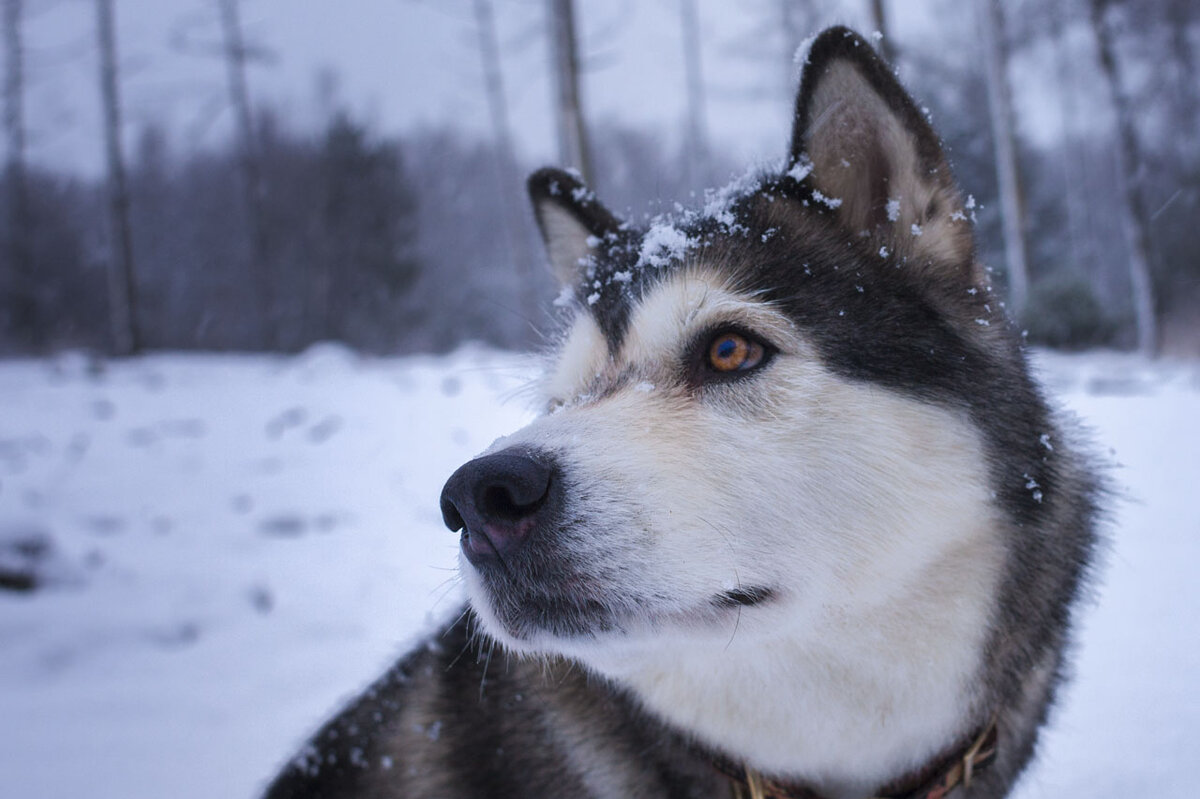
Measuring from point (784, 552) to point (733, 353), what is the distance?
0.47 metres

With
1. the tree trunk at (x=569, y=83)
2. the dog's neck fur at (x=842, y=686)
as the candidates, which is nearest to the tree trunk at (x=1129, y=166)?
the tree trunk at (x=569, y=83)

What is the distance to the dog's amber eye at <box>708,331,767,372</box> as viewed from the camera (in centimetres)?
156

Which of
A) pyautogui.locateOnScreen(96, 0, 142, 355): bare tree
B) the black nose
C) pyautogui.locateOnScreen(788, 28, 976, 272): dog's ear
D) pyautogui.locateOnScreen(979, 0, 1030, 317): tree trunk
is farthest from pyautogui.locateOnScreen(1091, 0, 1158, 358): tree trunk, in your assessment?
pyautogui.locateOnScreen(96, 0, 142, 355): bare tree

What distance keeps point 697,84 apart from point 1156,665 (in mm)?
21593

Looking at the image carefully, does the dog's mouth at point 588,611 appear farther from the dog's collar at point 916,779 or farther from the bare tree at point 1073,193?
the bare tree at point 1073,193

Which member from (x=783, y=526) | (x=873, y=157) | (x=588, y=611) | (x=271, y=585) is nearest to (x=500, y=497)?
(x=588, y=611)

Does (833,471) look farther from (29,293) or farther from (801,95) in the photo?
(29,293)

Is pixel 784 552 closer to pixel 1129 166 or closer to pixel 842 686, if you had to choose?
pixel 842 686

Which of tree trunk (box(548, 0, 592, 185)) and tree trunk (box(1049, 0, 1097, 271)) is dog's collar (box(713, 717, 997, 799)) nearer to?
tree trunk (box(548, 0, 592, 185))

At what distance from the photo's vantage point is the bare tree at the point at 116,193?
1411 cm

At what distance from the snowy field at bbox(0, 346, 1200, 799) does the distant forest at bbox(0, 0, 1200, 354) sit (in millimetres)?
5793

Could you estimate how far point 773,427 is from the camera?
1.44 metres

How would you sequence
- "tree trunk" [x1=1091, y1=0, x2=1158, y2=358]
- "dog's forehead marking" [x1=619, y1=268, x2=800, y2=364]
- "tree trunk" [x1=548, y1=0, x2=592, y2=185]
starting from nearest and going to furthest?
"dog's forehead marking" [x1=619, y1=268, x2=800, y2=364], "tree trunk" [x1=548, y1=0, x2=592, y2=185], "tree trunk" [x1=1091, y1=0, x2=1158, y2=358]

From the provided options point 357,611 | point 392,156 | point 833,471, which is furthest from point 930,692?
point 392,156
